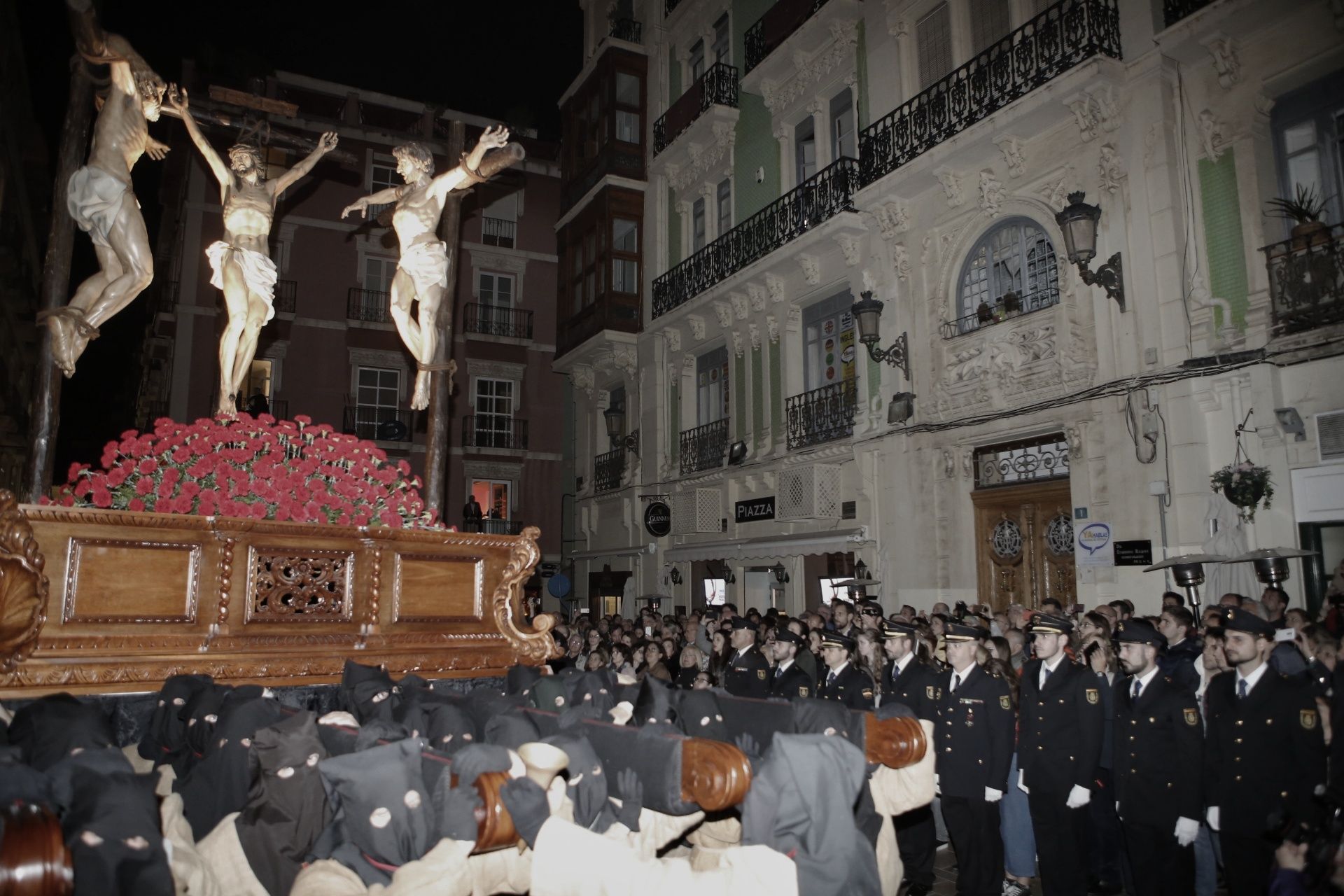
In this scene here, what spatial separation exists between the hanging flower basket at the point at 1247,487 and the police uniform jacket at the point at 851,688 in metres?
5.72

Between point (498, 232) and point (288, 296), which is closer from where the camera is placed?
point (288, 296)

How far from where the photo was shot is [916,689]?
7.38 metres

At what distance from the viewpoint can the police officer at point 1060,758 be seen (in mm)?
6426

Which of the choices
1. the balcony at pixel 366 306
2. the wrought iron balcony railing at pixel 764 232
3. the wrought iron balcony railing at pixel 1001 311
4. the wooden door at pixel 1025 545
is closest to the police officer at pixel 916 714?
the wooden door at pixel 1025 545

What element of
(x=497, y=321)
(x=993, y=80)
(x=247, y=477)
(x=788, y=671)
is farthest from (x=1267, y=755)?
(x=497, y=321)

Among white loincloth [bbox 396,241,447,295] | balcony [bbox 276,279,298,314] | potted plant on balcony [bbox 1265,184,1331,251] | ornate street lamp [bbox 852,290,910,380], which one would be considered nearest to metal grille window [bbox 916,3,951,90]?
ornate street lamp [bbox 852,290,910,380]

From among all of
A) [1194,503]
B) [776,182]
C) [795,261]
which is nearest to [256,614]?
[1194,503]

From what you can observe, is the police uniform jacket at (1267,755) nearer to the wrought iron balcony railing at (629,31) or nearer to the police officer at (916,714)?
the police officer at (916,714)

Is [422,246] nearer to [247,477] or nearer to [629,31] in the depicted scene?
[247,477]

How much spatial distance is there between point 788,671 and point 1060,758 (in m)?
2.63

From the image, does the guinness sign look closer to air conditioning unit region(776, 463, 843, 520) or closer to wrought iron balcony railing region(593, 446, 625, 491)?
wrought iron balcony railing region(593, 446, 625, 491)

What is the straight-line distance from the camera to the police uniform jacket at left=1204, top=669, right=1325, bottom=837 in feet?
17.3

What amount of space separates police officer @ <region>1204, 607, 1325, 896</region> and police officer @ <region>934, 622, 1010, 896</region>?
4.44 ft

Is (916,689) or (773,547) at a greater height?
(773,547)
